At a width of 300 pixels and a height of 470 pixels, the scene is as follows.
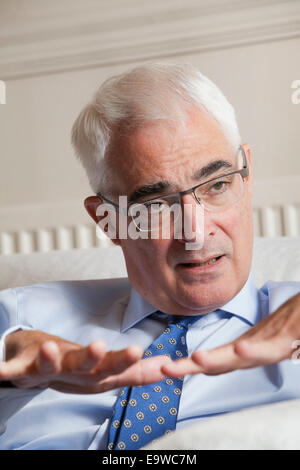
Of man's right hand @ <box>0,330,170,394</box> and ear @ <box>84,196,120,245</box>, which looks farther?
ear @ <box>84,196,120,245</box>

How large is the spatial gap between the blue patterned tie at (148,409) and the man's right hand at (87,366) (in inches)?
6.5

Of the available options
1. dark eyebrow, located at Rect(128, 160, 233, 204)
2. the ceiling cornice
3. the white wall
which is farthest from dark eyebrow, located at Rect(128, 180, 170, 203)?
the ceiling cornice

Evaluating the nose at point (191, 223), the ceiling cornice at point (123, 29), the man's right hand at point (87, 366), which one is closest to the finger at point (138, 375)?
the man's right hand at point (87, 366)

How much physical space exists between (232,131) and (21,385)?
0.56 m

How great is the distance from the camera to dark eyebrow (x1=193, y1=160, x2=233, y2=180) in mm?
1029

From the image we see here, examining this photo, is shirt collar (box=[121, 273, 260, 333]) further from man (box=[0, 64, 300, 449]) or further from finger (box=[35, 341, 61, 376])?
finger (box=[35, 341, 61, 376])

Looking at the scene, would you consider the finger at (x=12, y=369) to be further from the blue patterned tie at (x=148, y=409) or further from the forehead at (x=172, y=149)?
the forehead at (x=172, y=149)

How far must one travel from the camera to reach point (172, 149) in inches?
40.6

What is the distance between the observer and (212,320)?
1071 mm

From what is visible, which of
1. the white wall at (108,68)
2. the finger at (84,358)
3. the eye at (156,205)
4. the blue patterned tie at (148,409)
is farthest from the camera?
the white wall at (108,68)

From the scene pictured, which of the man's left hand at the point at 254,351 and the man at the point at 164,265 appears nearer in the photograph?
the man's left hand at the point at 254,351

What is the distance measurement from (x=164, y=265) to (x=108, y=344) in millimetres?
184

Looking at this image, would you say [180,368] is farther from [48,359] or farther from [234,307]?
[234,307]

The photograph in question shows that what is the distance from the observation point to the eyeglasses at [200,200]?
40.6 inches
